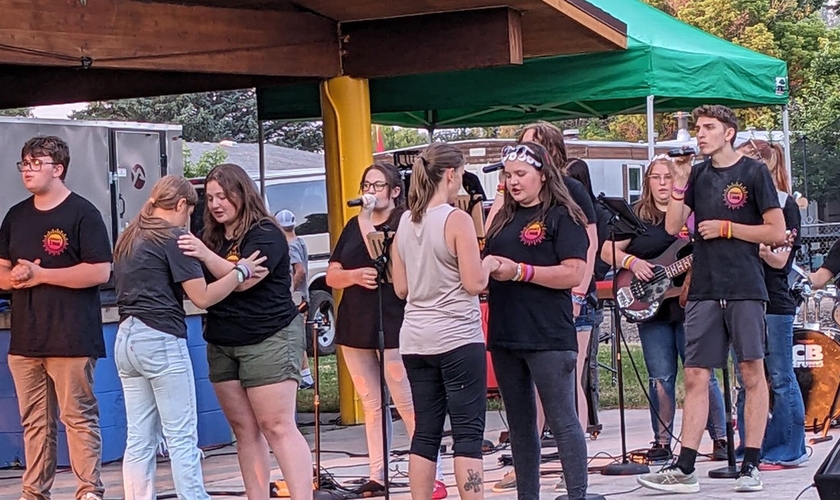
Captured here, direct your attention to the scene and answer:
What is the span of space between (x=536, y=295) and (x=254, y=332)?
1.32 meters

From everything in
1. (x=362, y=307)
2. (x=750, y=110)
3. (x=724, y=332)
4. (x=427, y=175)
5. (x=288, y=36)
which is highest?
(x=750, y=110)

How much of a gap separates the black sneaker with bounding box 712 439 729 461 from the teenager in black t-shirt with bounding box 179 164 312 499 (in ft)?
9.88

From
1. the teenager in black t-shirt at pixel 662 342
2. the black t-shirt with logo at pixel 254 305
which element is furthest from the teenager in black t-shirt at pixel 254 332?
the teenager in black t-shirt at pixel 662 342

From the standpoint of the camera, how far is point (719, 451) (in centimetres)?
778

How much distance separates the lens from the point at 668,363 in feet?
25.6

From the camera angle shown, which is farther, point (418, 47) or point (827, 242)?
point (827, 242)

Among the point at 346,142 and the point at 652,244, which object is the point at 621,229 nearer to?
the point at 652,244

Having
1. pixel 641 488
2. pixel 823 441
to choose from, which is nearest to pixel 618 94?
pixel 823 441

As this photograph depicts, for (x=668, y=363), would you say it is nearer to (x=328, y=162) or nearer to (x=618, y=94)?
(x=618, y=94)

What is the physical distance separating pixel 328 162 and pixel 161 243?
4502 millimetres

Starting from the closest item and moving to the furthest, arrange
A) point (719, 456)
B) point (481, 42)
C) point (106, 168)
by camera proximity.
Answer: point (719, 456) → point (481, 42) → point (106, 168)

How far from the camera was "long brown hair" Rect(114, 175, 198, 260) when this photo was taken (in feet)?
19.1

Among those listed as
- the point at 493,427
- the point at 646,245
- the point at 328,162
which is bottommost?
the point at 493,427

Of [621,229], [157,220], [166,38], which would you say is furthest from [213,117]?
[157,220]
